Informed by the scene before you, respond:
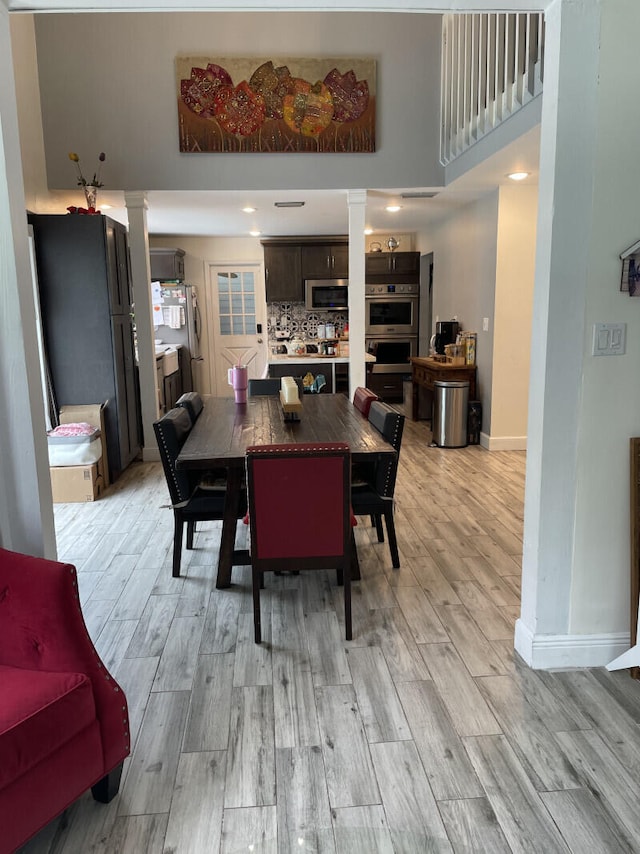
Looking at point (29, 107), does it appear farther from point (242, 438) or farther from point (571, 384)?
point (571, 384)

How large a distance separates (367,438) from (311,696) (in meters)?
1.21

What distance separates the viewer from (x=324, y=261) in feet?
26.6

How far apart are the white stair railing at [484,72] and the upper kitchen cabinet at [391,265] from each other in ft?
9.53

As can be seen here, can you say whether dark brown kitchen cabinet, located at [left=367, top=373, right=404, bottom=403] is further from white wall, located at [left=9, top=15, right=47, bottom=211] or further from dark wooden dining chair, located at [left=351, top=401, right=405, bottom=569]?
dark wooden dining chair, located at [left=351, top=401, right=405, bottom=569]

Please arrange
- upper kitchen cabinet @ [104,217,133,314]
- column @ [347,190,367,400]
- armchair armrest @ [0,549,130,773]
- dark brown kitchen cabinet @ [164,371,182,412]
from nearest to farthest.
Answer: armchair armrest @ [0,549,130,773]
upper kitchen cabinet @ [104,217,133,314]
column @ [347,190,367,400]
dark brown kitchen cabinet @ [164,371,182,412]

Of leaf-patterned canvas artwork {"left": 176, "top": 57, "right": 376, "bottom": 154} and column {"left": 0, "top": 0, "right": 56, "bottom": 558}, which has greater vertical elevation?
leaf-patterned canvas artwork {"left": 176, "top": 57, "right": 376, "bottom": 154}

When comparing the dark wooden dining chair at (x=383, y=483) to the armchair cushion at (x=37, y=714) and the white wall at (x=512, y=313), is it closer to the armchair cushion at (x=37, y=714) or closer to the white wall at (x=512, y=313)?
the armchair cushion at (x=37, y=714)

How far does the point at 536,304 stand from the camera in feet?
7.14

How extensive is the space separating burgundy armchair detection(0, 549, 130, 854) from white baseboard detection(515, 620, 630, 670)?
1.48 meters

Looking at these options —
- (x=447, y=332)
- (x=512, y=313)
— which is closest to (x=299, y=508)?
(x=512, y=313)

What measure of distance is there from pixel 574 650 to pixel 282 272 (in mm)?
6721

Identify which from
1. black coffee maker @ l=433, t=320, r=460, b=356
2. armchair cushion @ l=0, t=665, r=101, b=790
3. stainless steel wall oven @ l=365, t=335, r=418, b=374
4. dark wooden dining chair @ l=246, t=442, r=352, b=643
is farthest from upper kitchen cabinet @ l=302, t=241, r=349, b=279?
armchair cushion @ l=0, t=665, r=101, b=790

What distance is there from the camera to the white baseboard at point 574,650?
2254 millimetres

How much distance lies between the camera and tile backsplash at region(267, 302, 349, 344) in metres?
8.65
